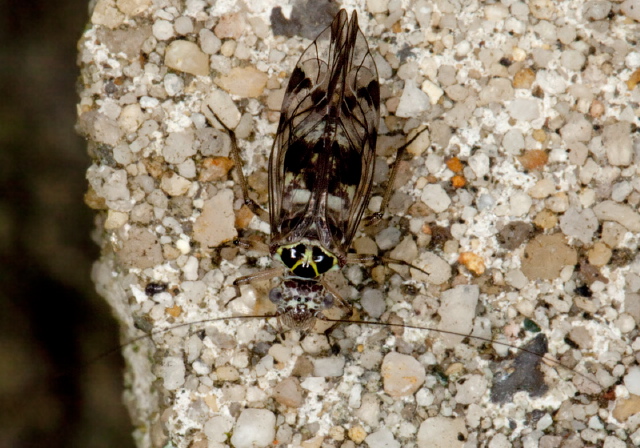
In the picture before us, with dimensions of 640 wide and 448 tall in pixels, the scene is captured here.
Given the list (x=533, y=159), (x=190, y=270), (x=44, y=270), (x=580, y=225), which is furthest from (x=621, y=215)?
(x=44, y=270)

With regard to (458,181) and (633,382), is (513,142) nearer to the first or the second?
(458,181)

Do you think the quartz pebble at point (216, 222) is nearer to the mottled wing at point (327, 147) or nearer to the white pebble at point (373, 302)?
the mottled wing at point (327, 147)

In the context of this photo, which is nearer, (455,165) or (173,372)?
(173,372)

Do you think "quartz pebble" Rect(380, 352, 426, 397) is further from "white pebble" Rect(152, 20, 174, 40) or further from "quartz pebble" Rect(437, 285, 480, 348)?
"white pebble" Rect(152, 20, 174, 40)

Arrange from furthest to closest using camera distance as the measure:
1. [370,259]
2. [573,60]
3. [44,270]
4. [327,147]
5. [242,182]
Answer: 1. [44,270]
2. [573,60]
3. [242,182]
4. [370,259]
5. [327,147]

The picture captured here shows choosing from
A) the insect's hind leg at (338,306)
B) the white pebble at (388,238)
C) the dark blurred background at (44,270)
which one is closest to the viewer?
the insect's hind leg at (338,306)

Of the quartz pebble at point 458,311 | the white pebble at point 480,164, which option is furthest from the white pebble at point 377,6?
the quartz pebble at point 458,311
